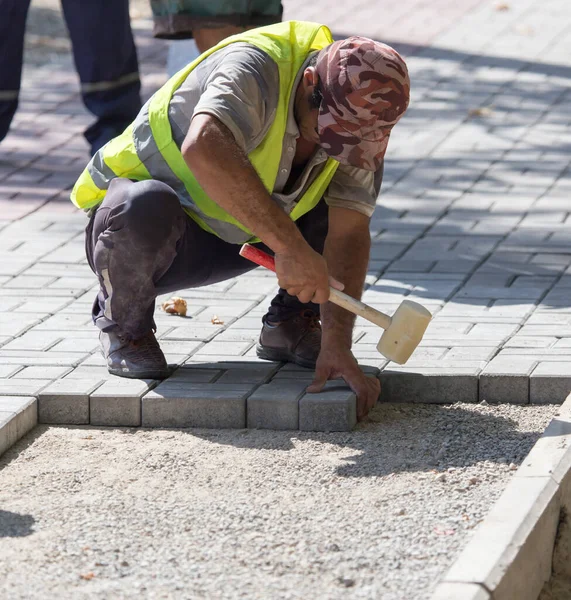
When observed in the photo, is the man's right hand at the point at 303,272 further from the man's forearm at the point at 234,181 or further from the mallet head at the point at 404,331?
the mallet head at the point at 404,331

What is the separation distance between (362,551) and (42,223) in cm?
350

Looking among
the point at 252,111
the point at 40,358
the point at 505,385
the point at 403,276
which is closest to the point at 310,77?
the point at 252,111

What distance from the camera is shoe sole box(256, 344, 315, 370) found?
13.8 feet

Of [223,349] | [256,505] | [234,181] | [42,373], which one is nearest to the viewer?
[256,505]

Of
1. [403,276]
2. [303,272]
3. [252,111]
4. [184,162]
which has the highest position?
[252,111]

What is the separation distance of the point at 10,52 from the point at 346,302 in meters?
3.45

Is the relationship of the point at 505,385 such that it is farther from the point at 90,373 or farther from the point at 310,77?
the point at 90,373

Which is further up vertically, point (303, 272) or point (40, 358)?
point (303, 272)

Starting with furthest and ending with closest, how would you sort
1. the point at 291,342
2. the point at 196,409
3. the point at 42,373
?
1. the point at 291,342
2. the point at 42,373
3. the point at 196,409

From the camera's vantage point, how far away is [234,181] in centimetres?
348

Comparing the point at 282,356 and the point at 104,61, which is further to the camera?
the point at 104,61

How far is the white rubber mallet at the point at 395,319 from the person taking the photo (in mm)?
3650

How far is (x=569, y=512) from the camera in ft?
10.7

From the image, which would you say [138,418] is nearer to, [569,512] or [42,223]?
[569,512]
